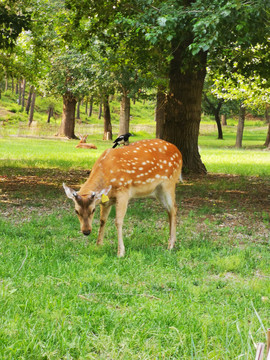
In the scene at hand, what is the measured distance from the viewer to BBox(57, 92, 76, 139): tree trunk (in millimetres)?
38031

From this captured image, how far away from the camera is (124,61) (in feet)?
47.5

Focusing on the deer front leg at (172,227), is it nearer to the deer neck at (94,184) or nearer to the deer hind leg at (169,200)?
the deer hind leg at (169,200)

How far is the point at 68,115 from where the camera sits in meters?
38.6

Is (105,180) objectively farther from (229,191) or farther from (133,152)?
(229,191)

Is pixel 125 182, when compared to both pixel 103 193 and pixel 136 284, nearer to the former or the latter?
pixel 103 193

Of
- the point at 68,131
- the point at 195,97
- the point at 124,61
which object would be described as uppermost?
the point at 124,61

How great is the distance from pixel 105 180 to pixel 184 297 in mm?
2171

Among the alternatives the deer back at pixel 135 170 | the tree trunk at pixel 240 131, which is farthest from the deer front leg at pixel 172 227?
the tree trunk at pixel 240 131

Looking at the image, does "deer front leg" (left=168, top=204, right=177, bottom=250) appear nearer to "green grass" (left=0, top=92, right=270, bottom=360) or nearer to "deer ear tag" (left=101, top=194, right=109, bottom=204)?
"green grass" (left=0, top=92, right=270, bottom=360)

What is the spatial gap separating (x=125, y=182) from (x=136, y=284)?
1758 mm

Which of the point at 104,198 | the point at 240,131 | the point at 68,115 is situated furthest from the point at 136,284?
the point at 68,115

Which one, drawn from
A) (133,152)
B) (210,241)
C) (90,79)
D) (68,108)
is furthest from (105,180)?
(68,108)

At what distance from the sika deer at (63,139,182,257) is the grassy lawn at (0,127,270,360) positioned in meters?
0.49

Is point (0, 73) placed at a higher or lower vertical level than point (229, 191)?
higher
